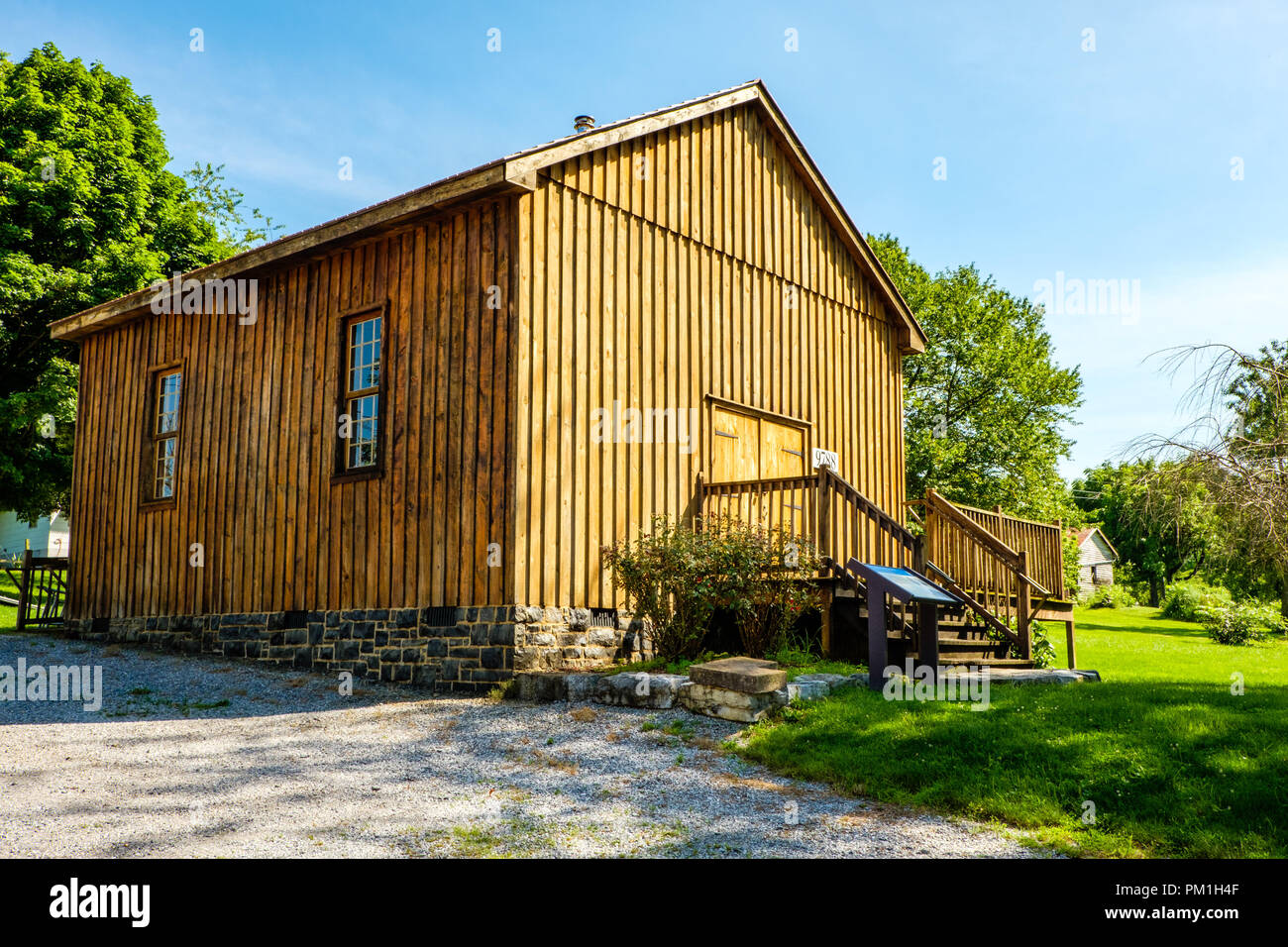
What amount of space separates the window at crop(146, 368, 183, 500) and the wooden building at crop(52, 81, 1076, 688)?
0.13ft

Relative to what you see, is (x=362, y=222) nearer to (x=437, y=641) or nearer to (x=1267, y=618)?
(x=437, y=641)

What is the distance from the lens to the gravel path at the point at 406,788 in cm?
519

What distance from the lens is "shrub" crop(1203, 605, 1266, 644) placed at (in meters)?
21.4

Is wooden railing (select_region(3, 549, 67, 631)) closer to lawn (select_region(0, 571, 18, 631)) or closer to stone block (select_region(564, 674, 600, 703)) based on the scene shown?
lawn (select_region(0, 571, 18, 631))

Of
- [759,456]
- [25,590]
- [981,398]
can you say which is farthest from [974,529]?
[981,398]

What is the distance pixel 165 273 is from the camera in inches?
899

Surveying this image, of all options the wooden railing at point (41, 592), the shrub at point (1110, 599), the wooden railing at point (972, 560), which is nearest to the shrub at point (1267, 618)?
the wooden railing at point (972, 560)

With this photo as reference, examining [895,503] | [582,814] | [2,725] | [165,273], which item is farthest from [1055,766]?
[165,273]

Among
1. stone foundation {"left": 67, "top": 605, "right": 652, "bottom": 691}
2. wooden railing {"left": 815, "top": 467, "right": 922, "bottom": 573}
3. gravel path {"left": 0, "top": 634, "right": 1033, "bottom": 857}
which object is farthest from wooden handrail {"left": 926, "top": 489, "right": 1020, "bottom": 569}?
gravel path {"left": 0, "top": 634, "right": 1033, "bottom": 857}

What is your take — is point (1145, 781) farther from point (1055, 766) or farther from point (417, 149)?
point (417, 149)

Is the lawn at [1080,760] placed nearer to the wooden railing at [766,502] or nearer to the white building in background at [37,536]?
the wooden railing at [766,502]

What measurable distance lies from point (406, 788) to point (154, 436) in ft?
32.0

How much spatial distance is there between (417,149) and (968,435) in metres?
19.0

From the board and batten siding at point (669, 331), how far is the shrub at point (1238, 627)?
36.3 ft
